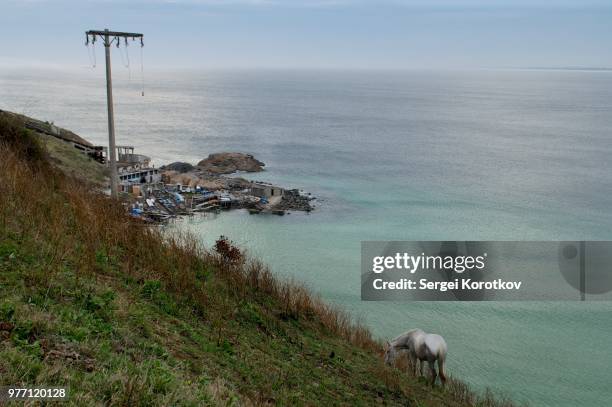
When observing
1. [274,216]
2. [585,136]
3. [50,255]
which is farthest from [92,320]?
[585,136]

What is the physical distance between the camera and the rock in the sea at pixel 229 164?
169 ft

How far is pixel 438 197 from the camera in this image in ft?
141

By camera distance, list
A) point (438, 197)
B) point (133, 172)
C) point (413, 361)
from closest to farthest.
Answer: point (413, 361)
point (133, 172)
point (438, 197)

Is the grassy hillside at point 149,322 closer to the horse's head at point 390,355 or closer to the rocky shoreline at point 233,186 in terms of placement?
the horse's head at point 390,355

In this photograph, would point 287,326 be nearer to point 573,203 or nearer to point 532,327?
point 532,327

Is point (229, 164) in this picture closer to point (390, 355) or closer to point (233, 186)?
point (233, 186)

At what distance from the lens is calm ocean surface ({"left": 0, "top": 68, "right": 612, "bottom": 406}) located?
20.1 meters

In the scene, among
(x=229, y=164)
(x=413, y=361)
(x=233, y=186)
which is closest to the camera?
(x=413, y=361)

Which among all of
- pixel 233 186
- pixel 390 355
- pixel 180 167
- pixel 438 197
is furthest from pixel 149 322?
pixel 180 167

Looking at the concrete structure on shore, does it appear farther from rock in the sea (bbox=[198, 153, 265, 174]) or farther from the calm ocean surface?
rock in the sea (bbox=[198, 153, 265, 174])

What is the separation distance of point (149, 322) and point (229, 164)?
153ft

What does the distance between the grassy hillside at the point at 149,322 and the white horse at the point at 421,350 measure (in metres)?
0.38

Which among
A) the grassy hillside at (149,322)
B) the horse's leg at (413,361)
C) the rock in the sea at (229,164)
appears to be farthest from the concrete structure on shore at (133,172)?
the horse's leg at (413,361)

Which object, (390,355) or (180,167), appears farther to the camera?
(180,167)
